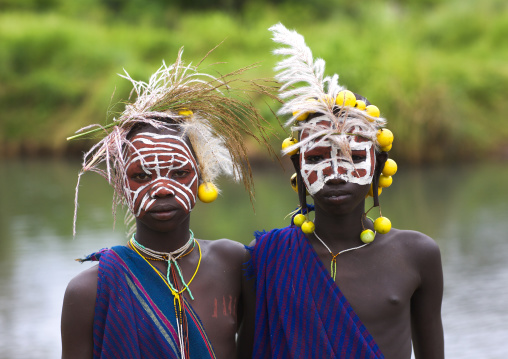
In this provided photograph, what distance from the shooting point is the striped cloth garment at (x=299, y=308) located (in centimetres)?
336

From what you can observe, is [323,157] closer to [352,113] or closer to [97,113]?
[352,113]

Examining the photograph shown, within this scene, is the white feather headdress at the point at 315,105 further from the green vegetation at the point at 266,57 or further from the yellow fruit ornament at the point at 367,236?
the green vegetation at the point at 266,57

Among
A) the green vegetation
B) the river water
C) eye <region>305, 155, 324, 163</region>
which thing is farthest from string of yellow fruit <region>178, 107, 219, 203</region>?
the green vegetation

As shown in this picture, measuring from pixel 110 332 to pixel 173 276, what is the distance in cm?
35

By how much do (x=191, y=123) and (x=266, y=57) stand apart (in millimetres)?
17523

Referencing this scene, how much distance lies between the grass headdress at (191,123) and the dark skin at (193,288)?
108 mm

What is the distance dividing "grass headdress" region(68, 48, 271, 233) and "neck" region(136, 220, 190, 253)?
0.14m

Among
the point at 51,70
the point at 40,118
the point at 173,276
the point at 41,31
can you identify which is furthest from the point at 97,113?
the point at 173,276

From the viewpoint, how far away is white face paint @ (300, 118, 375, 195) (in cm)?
340

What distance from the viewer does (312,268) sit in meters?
3.48

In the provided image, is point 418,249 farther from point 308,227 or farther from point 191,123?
point 191,123

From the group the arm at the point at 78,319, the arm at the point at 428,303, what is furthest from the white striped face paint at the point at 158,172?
the arm at the point at 428,303

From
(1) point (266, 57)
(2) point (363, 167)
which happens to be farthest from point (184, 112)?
(1) point (266, 57)

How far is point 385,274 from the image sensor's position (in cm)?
346
